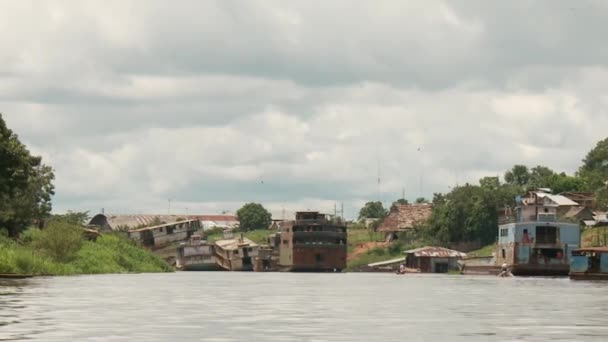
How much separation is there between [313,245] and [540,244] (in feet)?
188

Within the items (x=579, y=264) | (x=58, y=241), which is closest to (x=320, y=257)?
(x=579, y=264)

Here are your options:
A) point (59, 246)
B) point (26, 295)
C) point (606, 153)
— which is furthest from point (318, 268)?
point (26, 295)

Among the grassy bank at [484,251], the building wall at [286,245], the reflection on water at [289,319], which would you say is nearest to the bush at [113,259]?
the reflection on water at [289,319]

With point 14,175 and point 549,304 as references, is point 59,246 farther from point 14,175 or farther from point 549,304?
point 549,304

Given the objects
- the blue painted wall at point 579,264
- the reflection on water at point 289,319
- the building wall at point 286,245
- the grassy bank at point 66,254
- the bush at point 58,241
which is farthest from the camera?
the building wall at point 286,245

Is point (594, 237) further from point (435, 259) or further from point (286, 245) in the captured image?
point (286, 245)

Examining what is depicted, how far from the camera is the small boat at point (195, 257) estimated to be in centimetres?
19238

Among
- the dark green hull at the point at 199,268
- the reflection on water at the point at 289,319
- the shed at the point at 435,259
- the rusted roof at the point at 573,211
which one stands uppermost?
the rusted roof at the point at 573,211

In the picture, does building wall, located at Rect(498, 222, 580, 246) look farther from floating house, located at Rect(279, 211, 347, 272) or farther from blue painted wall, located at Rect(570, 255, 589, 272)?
floating house, located at Rect(279, 211, 347, 272)

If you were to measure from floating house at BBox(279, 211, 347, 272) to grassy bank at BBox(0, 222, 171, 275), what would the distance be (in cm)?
5855

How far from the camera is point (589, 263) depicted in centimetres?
10856

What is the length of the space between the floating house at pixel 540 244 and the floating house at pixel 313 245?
1852 inches

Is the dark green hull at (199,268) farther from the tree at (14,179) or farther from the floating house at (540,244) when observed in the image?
the tree at (14,179)

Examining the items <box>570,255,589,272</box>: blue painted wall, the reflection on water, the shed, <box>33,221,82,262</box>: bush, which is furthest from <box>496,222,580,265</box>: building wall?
the reflection on water
